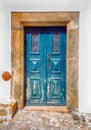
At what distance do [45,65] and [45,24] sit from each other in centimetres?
96

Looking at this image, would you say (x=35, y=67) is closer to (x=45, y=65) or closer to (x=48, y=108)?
(x=45, y=65)

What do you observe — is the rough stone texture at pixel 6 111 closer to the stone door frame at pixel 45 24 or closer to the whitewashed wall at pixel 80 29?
the whitewashed wall at pixel 80 29

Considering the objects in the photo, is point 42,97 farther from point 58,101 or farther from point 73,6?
point 73,6

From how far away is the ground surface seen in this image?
4.71m

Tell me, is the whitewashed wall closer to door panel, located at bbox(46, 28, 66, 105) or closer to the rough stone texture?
the rough stone texture

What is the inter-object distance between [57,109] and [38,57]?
129 centimetres

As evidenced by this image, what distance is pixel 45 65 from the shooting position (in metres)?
5.87

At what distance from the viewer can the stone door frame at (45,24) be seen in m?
5.49

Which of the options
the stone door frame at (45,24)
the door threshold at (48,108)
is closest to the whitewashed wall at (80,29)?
the stone door frame at (45,24)

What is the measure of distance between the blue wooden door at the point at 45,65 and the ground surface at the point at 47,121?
18.3 inches

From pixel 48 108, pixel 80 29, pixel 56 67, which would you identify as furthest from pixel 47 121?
pixel 80 29

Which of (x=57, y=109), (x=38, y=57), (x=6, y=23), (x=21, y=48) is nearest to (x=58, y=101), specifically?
(x=57, y=109)

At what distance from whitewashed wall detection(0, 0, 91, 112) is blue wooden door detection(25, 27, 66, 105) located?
0.50m

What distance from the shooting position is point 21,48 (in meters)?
5.63
